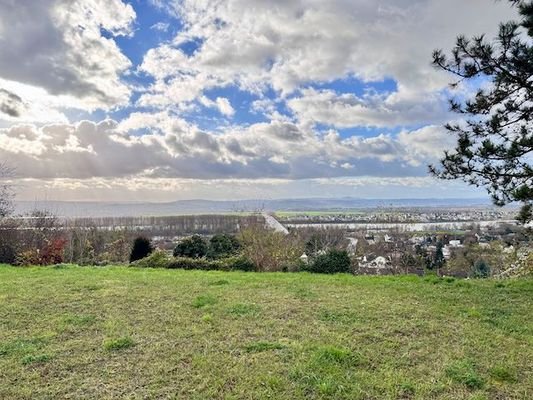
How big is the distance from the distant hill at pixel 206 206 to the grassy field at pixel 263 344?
3.38 m

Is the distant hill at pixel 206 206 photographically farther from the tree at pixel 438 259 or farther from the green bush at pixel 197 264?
the green bush at pixel 197 264

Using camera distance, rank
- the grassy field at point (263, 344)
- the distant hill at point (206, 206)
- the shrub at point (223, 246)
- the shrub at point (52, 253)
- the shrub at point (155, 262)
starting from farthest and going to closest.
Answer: the distant hill at point (206, 206) < the shrub at point (223, 246) < the shrub at point (52, 253) < the shrub at point (155, 262) < the grassy field at point (263, 344)

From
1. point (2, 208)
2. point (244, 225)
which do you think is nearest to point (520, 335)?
point (244, 225)

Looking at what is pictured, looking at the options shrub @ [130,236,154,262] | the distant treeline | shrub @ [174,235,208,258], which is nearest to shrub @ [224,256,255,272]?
shrub @ [174,235,208,258]

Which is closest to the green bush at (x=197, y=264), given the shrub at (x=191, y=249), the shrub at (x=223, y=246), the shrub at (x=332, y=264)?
the shrub at (x=332, y=264)

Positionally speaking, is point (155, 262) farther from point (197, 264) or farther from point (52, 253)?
point (52, 253)

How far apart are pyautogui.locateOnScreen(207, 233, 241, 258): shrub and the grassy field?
1253cm

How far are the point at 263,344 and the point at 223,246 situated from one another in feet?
56.1

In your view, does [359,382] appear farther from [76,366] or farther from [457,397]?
[76,366]

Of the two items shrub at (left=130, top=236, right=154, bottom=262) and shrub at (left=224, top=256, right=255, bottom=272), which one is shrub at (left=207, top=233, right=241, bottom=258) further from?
shrub at (left=130, top=236, right=154, bottom=262)

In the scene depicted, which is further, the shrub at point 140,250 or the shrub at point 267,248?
the shrub at point 140,250

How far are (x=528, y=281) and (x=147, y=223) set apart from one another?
122 ft

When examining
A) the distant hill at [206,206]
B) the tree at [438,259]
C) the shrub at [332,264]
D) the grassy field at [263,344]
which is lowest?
the tree at [438,259]

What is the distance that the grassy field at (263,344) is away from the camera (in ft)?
12.5
